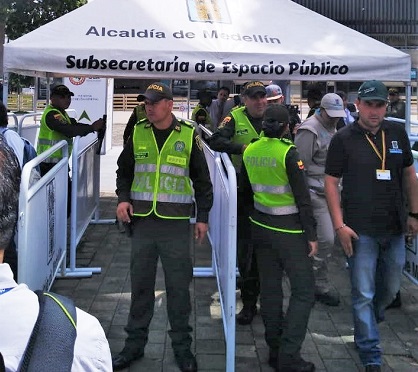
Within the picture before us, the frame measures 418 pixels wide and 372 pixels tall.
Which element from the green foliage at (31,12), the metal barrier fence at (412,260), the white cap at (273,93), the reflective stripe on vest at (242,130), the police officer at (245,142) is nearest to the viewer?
the metal barrier fence at (412,260)

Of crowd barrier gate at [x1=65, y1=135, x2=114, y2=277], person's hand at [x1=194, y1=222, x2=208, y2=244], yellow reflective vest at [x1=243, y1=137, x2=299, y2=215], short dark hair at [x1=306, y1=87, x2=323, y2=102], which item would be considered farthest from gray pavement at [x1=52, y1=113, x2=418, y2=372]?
short dark hair at [x1=306, y1=87, x2=323, y2=102]

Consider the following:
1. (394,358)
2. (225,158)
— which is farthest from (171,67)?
(394,358)

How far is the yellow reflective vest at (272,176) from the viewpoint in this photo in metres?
3.83

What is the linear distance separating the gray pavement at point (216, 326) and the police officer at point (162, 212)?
0.31 metres

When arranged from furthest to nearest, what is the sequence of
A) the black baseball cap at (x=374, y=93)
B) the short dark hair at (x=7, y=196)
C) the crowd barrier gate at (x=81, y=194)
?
1. the crowd barrier gate at (x=81, y=194)
2. the black baseball cap at (x=374, y=93)
3. the short dark hair at (x=7, y=196)

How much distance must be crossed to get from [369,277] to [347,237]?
30 centimetres

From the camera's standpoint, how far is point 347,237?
379cm

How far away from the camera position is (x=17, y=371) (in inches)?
46.0

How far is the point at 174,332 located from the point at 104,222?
4458 millimetres

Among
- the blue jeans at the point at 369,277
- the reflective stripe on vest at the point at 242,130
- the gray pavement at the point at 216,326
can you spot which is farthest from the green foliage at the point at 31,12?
the blue jeans at the point at 369,277

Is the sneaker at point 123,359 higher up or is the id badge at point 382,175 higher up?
the id badge at point 382,175

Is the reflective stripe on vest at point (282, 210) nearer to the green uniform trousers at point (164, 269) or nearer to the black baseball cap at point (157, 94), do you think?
the green uniform trousers at point (164, 269)

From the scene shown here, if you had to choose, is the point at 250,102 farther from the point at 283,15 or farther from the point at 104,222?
the point at 104,222

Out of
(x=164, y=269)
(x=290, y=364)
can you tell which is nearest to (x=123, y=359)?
(x=164, y=269)
